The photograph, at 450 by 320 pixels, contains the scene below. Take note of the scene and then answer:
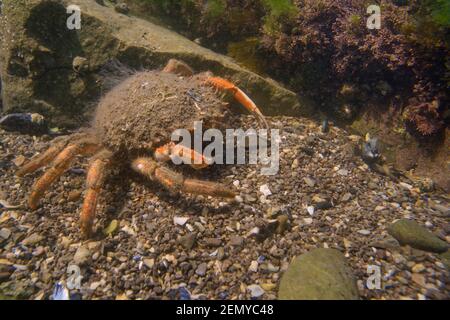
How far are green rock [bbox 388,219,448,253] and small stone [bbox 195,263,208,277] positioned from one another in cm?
217

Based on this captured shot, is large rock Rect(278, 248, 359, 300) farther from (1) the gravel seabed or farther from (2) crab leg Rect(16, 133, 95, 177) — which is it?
(2) crab leg Rect(16, 133, 95, 177)

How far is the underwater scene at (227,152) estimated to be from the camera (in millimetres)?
3184

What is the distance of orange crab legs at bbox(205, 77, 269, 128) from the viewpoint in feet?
15.4

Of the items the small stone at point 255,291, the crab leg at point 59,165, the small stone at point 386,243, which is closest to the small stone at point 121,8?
the crab leg at point 59,165

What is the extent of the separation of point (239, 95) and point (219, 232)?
91.9 inches

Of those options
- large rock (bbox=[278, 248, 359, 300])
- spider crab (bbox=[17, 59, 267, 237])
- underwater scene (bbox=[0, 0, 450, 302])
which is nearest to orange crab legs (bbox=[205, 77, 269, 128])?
underwater scene (bbox=[0, 0, 450, 302])

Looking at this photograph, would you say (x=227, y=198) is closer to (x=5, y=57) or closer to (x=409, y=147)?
(x=409, y=147)

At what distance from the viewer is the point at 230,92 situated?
4.82 meters

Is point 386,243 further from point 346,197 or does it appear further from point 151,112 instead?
point 151,112

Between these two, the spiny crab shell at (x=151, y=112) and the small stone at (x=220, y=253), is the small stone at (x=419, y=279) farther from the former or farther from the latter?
the spiny crab shell at (x=151, y=112)

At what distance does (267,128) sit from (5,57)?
14.3ft

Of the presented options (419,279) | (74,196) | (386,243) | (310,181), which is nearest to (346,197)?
(310,181)

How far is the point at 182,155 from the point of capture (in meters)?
3.75
